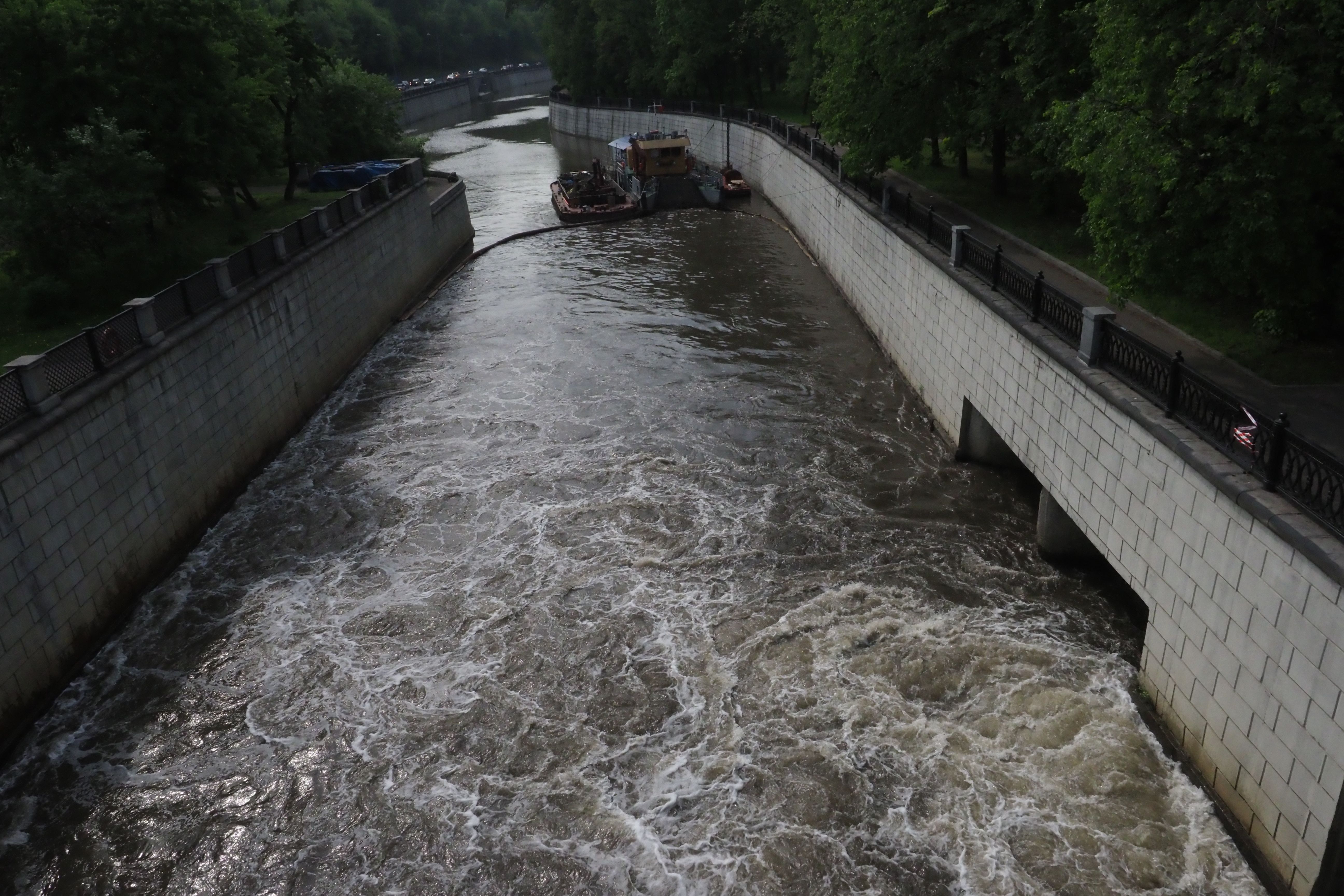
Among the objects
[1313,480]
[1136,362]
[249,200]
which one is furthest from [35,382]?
[249,200]

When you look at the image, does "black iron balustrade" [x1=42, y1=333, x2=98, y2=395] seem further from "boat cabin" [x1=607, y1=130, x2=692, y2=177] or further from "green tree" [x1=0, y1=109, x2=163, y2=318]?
"boat cabin" [x1=607, y1=130, x2=692, y2=177]

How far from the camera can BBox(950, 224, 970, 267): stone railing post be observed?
656 inches

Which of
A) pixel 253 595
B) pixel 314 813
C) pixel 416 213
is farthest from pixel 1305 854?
pixel 416 213

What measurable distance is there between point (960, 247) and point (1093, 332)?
566 centimetres

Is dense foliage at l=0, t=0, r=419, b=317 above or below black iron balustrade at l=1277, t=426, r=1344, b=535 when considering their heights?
above

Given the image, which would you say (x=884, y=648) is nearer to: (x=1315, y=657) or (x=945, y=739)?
(x=945, y=739)

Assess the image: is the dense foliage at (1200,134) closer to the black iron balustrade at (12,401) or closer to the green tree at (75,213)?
the black iron balustrade at (12,401)

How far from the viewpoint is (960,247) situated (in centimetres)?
1670

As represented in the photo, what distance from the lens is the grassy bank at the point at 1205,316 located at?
12.4m

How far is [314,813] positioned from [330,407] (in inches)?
500

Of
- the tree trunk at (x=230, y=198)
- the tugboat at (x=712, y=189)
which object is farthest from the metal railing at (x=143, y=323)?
the tugboat at (x=712, y=189)

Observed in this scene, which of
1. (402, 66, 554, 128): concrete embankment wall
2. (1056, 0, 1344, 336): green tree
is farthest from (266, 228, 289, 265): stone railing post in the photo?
(402, 66, 554, 128): concrete embankment wall

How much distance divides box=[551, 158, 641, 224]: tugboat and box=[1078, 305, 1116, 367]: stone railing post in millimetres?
29435

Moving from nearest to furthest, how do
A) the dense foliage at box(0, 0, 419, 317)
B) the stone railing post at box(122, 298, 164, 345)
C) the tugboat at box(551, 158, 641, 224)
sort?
the stone railing post at box(122, 298, 164, 345) < the dense foliage at box(0, 0, 419, 317) < the tugboat at box(551, 158, 641, 224)
